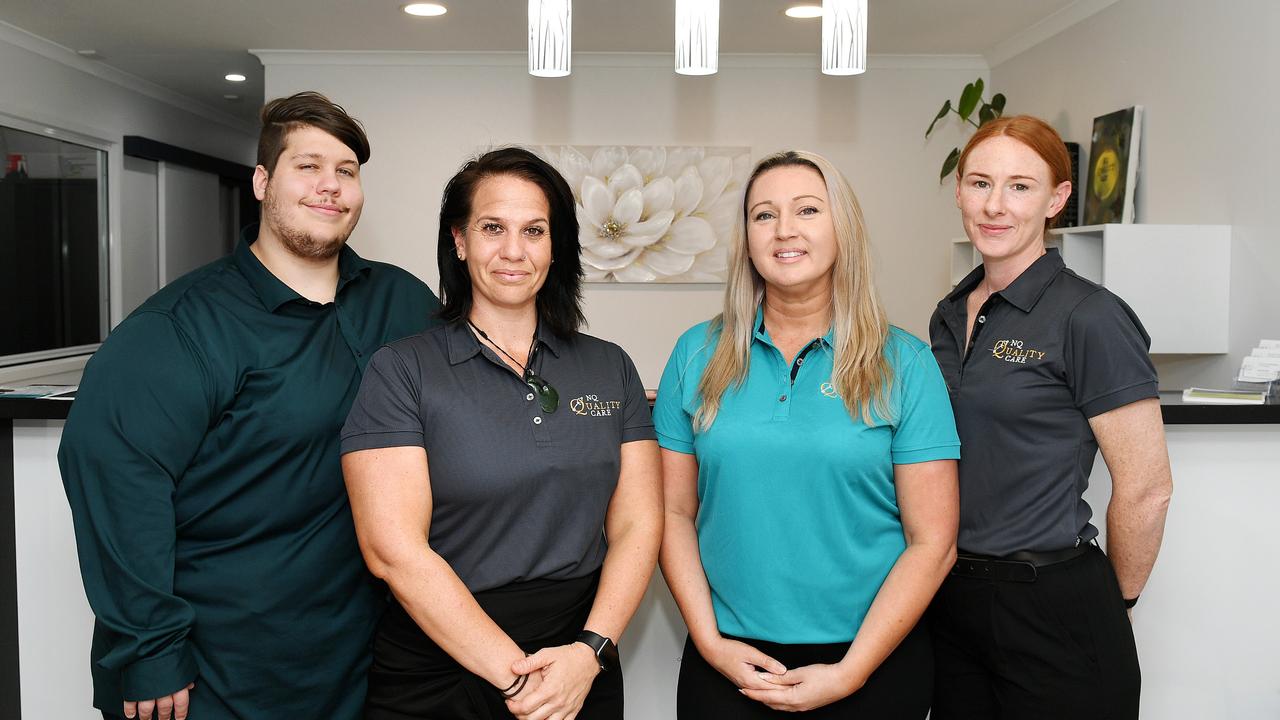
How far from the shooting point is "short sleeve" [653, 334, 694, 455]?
1725mm

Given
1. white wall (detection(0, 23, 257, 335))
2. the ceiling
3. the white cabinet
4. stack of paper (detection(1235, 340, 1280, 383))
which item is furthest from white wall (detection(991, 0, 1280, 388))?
white wall (detection(0, 23, 257, 335))

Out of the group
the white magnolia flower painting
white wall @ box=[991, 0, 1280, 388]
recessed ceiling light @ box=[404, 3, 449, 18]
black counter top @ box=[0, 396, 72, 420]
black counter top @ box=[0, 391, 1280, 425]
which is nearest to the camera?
black counter top @ box=[0, 396, 72, 420]

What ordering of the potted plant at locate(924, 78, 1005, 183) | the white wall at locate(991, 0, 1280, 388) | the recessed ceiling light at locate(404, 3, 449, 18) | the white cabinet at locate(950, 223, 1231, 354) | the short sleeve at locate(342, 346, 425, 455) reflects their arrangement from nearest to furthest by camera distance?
the short sleeve at locate(342, 346, 425, 455) < the white wall at locate(991, 0, 1280, 388) < the white cabinet at locate(950, 223, 1231, 354) < the recessed ceiling light at locate(404, 3, 449, 18) < the potted plant at locate(924, 78, 1005, 183)

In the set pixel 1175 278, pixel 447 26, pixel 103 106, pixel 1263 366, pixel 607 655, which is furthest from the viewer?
pixel 103 106

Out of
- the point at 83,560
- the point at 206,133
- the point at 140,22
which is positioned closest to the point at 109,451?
the point at 83,560

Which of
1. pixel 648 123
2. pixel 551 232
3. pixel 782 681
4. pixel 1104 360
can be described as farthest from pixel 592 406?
pixel 648 123

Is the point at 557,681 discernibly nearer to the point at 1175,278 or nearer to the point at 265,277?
the point at 265,277

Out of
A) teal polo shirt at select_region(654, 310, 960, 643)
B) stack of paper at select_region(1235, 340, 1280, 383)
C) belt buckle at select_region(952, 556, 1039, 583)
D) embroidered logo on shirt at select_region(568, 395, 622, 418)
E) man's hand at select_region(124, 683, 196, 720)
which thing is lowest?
man's hand at select_region(124, 683, 196, 720)

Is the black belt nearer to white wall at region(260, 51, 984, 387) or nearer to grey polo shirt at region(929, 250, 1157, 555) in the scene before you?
grey polo shirt at region(929, 250, 1157, 555)

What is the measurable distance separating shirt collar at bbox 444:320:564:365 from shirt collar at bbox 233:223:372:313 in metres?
0.34

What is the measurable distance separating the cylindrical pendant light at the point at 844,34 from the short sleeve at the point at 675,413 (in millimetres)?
1001

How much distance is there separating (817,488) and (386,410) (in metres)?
0.71

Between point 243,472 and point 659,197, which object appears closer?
point 243,472

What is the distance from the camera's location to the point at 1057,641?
5.54ft
